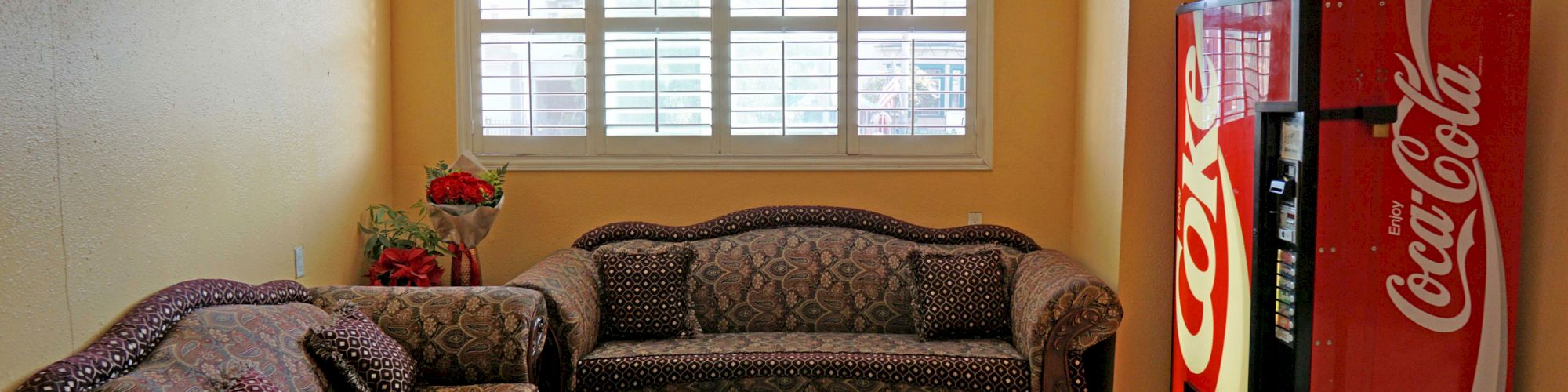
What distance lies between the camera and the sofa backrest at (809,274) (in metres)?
3.95

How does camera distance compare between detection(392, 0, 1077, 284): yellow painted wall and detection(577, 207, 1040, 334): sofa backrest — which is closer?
detection(577, 207, 1040, 334): sofa backrest

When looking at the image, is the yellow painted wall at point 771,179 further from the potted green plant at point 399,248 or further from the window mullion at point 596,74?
the potted green plant at point 399,248

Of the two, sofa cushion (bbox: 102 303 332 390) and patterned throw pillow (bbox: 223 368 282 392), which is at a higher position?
sofa cushion (bbox: 102 303 332 390)

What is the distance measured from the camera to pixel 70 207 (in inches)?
95.0

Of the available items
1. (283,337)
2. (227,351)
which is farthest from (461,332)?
(227,351)

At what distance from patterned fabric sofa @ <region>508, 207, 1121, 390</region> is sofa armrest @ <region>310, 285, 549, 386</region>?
0.28 metres

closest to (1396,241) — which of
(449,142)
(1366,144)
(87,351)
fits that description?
(1366,144)

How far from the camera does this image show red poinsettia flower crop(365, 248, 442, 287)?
12.1 ft

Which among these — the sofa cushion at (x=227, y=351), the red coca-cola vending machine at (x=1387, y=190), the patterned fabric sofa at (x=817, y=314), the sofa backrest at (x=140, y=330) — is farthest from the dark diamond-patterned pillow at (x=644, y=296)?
the red coca-cola vending machine at (x=1387, y=190)

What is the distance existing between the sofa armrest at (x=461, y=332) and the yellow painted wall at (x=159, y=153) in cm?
48

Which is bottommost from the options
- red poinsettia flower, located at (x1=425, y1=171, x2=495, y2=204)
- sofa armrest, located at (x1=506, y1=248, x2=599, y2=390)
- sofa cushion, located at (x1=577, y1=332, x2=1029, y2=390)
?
sofa cushion, located at (x1=577, y1=332, x2=1029, y2=390)

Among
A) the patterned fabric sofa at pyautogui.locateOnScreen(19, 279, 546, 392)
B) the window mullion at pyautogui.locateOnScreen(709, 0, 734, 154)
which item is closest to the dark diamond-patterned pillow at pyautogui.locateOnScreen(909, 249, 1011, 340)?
the window mullion at pyautogui.locateOnScreen(709, 0, 734, 154)

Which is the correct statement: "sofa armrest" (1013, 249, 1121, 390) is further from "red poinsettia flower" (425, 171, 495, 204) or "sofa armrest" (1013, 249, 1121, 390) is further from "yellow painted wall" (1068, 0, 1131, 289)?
"red poinsettia flower" (425, 171, 495, 204)

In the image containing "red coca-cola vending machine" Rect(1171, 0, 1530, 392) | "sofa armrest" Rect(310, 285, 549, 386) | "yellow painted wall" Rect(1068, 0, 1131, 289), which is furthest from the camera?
"yellow painted wall" Rect(1068, 0, 1131, 289)
